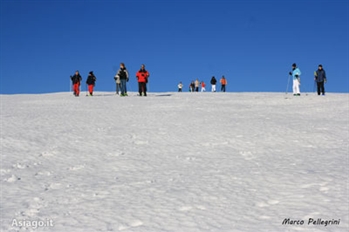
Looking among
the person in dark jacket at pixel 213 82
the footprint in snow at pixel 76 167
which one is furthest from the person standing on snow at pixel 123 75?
the person in dark jacket at pixel 213 82

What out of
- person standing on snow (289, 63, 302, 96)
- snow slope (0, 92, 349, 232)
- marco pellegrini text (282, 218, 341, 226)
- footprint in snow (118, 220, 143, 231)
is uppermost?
person standing on snow (289, 63, 302, 96)

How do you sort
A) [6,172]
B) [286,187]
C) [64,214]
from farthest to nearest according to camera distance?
[6,172]
[286,187]
[64,214]

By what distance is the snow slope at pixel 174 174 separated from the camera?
5.02m

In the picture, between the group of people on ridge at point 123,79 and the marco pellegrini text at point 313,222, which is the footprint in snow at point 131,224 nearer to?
the marco pellegrini text at point 313,222

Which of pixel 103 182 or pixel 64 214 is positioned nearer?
pixel 64 214

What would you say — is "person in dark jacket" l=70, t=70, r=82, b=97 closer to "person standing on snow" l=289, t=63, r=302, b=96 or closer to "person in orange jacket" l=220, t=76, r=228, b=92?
"person standing on snow" l=289, t=63, r=302, b=96

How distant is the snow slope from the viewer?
5.02m

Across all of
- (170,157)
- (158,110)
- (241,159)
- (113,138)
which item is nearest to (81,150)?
(113,138)

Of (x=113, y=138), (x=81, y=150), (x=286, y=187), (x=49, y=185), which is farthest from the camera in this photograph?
(x=113, y=138)

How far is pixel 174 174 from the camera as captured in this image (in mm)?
7059

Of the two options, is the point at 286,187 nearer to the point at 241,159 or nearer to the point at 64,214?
the point at 241,159

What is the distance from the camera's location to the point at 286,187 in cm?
607

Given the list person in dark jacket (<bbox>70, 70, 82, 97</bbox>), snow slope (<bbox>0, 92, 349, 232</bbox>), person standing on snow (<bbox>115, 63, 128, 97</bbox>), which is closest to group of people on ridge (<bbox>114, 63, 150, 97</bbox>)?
person standing on snow (<bbox>115, 63, 128, 97</bbox>)

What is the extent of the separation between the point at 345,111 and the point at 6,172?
11.7 metres
